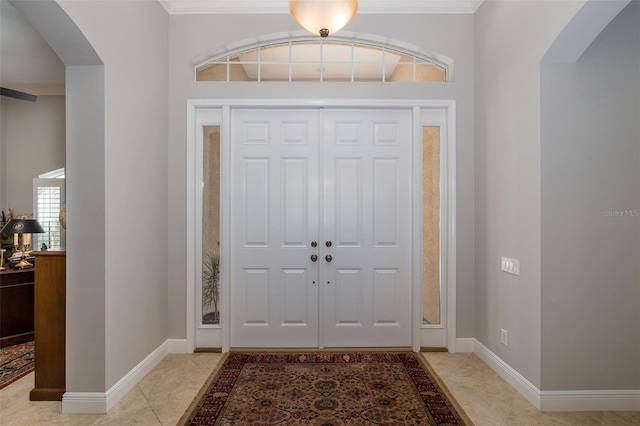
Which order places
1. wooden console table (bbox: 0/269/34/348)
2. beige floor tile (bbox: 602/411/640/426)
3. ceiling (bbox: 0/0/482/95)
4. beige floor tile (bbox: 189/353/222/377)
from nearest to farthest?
beige floor tile (bbox: 602/411/640/426) → beige floor tile (bbox: 189/353/222/377) → ceiling (bbox: 0/0/482/95) → wooden console table (bbox: 0/269/34/348)

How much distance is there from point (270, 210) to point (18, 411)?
7.78ft

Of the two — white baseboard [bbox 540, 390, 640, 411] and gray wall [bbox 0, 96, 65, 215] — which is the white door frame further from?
gray wall [bbox 0, 96, 65, 215]

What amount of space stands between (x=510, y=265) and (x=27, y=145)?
238 inches

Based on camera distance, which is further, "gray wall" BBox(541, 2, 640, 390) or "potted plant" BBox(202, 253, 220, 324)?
"potted plant" BBox(202, 253, 220, 324)

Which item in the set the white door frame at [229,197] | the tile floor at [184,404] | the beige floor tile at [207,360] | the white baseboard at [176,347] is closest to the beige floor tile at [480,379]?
the tile floor at [184,404]

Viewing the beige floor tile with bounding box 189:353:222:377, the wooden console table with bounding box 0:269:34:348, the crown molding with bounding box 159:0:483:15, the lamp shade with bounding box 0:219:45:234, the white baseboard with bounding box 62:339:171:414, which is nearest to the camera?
the white baseboard with bounding box 62:339:171:414

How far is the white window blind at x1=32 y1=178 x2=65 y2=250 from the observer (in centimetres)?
484

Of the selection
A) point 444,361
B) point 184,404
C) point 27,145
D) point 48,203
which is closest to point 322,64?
point 444,361

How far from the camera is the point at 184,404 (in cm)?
255

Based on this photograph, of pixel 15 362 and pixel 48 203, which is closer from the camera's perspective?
pixel 15 362

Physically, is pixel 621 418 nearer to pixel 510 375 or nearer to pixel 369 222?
pixel 510 375

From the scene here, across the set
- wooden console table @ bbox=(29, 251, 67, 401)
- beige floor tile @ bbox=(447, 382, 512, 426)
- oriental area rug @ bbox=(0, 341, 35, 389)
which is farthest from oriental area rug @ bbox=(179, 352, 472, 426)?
oriental area rug @ bbox=(0, 341, 35, 389)

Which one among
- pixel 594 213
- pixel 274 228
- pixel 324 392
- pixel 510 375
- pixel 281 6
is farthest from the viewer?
pixel 274 228

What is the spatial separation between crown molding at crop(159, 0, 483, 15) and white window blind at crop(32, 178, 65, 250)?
3.01 metres
